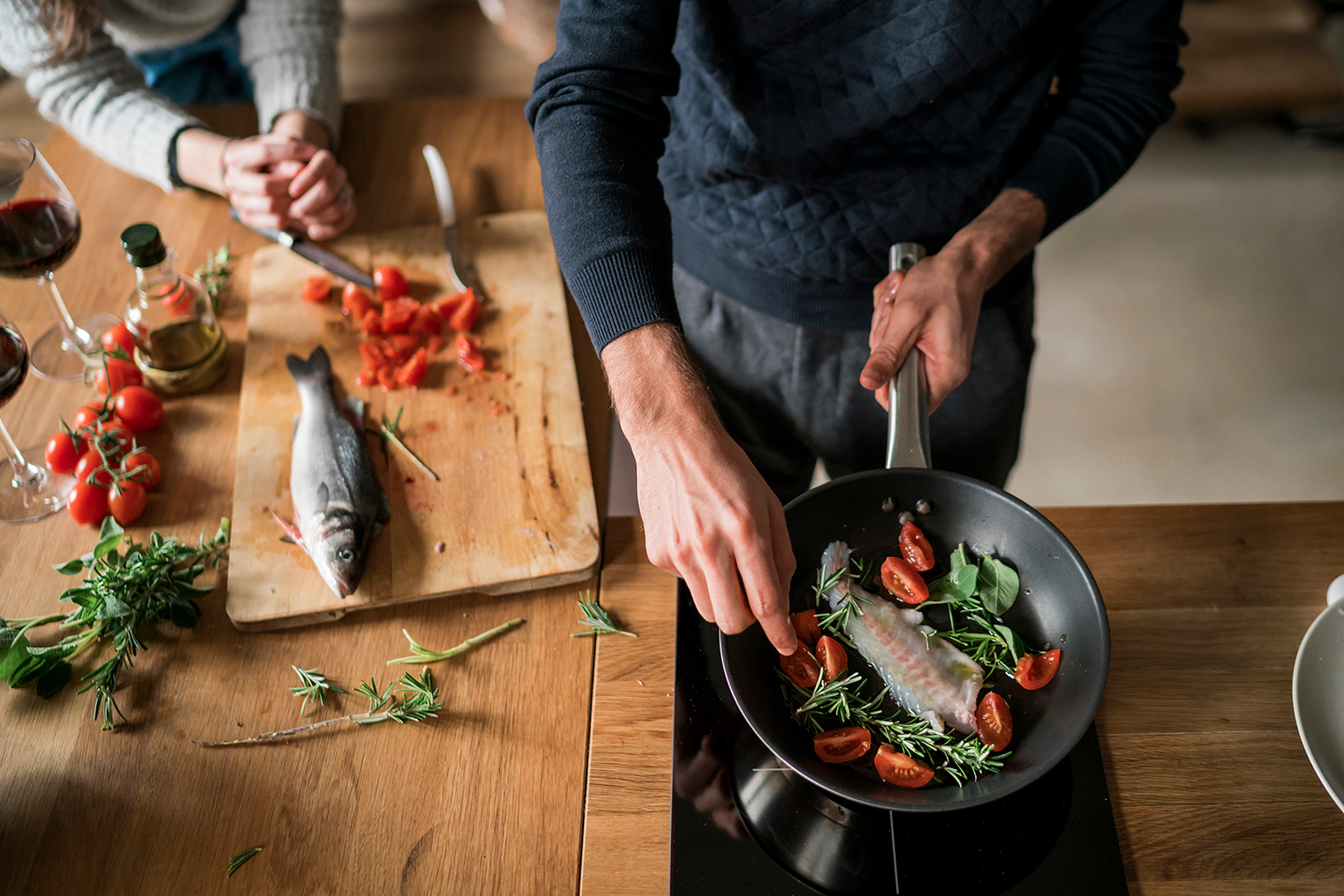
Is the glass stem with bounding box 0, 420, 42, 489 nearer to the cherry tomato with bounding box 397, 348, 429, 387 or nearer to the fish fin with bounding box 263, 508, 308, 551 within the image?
the fish fin with bounding box 263, 508, 308, 551

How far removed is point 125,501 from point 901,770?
3.03 feet

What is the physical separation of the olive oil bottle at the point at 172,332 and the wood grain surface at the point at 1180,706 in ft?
2.00

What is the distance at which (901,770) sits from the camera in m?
0.80

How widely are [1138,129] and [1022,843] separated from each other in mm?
906

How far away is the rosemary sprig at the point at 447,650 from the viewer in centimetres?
95

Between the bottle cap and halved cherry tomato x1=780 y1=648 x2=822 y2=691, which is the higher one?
the bottle cap

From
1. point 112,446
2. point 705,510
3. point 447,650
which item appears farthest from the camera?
point 112,446

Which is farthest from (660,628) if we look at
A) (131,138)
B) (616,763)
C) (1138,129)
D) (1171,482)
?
(1171,482)

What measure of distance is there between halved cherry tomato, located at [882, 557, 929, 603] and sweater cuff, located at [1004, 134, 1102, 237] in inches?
20.5

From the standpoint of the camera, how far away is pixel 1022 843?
2.70 feet

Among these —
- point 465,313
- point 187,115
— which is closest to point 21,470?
point 465,313

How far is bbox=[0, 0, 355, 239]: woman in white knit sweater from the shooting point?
1325mm

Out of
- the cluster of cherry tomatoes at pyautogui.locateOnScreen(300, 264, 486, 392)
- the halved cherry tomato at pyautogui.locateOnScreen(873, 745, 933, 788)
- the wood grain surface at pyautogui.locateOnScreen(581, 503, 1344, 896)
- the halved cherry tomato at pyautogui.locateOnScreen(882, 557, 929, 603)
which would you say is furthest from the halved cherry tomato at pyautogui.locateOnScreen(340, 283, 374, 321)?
the halved cherry tomato at pyautogui.locateOnScreen(873, 745, 933, 788)

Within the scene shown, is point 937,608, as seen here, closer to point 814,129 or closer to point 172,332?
point 814,129
